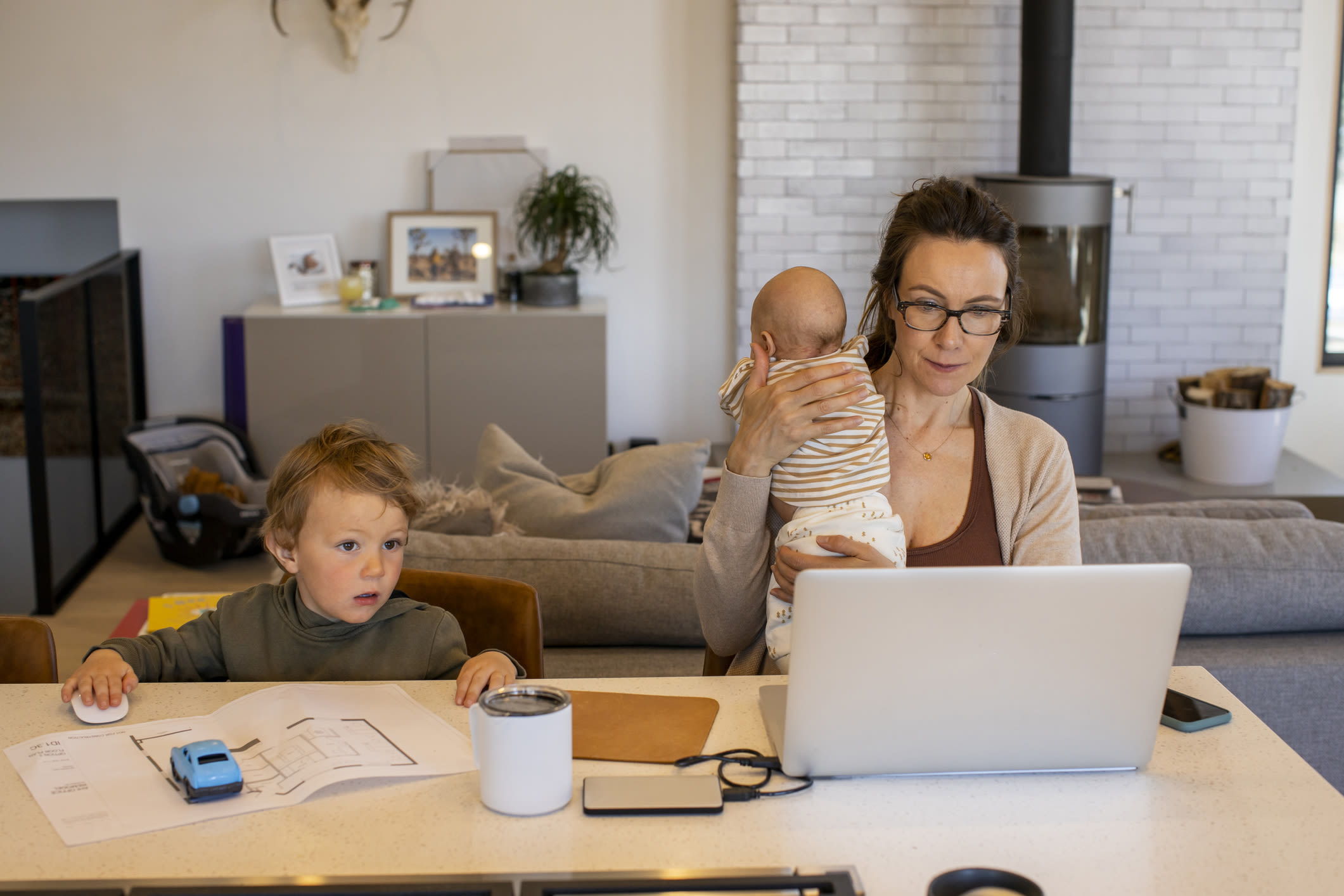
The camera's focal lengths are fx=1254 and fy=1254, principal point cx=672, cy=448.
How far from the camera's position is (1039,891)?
3.27 ft

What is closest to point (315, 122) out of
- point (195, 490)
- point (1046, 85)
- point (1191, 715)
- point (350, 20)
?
point (350, 20)

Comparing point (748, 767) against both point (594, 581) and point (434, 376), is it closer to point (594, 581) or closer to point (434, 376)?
point (594, 581)

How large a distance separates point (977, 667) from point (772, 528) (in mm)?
626

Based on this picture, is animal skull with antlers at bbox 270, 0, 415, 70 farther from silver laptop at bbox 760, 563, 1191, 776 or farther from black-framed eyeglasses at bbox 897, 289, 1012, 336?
silver laptop at bbox 760, 563, 1191, 776

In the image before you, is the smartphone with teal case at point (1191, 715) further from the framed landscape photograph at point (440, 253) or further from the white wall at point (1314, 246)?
the white wall at point (1314, 246)

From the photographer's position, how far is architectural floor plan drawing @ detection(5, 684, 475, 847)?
116cm

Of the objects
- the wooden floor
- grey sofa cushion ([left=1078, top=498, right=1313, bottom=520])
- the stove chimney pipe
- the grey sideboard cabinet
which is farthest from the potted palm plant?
grey sofa cushion ([left=1078, top=498, right=1313, bottom=520])

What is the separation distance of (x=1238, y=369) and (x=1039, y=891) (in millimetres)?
4415

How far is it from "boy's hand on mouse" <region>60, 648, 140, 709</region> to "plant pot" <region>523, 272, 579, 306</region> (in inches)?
143

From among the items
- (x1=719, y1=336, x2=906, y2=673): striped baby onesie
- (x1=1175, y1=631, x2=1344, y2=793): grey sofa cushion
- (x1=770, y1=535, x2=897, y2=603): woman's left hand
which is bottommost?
(x1=1175, y1=631, x2=1344, y2=793): grey sofa cushion

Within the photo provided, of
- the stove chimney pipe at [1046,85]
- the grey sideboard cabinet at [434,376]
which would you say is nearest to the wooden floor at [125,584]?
the grey sideboard cabinet at [434,376]

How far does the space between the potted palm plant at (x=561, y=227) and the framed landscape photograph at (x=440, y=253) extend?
0.54 feet

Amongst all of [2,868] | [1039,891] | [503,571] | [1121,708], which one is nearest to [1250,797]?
[1121,708]

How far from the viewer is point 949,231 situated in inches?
65.8
